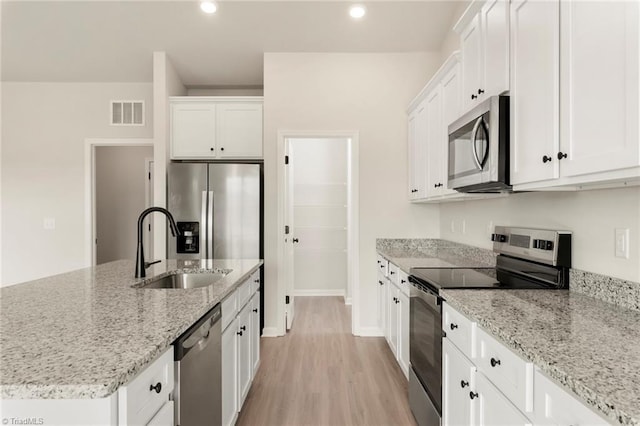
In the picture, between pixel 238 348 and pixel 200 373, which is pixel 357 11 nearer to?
pixel 238 348

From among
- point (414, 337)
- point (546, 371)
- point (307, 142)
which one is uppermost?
point (307, 142)

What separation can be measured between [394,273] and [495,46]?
5.86 feet

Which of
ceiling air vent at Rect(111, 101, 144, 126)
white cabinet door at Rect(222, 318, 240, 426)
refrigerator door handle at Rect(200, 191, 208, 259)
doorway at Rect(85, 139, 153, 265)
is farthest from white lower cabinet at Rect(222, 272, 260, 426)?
doorway at Rect(85, 139, 153, 265)

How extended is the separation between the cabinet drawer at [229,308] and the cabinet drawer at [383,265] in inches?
65.3

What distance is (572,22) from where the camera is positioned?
1.26 m

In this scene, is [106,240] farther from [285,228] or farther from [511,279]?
[511,279]

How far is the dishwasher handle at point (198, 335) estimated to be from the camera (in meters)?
1.18

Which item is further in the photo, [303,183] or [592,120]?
[303,183]

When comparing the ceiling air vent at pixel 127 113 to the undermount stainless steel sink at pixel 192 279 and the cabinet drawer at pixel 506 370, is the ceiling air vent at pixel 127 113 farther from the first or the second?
the cabinet drawer at pixel 506 370

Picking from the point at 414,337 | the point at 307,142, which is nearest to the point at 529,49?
the point at 414,337

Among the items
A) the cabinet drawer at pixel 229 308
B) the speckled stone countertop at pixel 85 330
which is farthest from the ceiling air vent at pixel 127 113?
the cabinet drawer at pixel 229 308

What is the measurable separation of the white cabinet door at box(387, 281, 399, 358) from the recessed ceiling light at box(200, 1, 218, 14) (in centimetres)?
295

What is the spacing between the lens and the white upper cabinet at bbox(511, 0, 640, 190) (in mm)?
1045

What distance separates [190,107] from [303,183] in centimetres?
213
